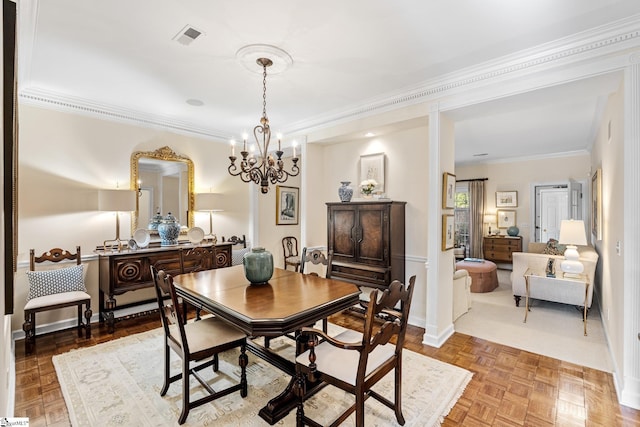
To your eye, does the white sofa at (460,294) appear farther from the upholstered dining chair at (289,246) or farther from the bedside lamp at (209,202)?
the bedside lamp at (209,202)

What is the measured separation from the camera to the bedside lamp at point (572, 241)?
12.3ft

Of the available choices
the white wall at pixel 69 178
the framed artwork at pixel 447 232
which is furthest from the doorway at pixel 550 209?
the white wall at pixel 69 178

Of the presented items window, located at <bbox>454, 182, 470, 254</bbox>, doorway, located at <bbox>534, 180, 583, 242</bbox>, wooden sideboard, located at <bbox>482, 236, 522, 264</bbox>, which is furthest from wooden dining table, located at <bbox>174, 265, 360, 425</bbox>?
doorway, located at <bbox>534, 180, 583, 242</bbox>

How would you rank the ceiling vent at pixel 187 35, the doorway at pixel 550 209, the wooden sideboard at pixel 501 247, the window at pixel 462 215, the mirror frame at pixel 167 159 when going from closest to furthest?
the ceiling vent at pixel 187 35 → the mirror frame at pixel 167 159 → the doorway at pixel 550 209 → the wooden sideboard at pixel 501 247 → the window at pixel 462 215

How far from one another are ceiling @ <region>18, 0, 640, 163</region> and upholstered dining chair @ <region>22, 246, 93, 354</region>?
1811 millimetres

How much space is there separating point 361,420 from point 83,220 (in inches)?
158

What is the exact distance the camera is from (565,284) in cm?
388

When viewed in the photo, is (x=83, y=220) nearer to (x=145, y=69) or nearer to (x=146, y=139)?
(x=146, y=139)

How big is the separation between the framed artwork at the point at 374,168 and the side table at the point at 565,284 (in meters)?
2.37

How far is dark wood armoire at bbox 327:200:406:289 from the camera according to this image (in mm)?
3570

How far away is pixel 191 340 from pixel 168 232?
8.18 feet

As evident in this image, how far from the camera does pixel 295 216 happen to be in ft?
20.3

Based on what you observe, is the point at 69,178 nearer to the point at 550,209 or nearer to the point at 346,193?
the point at 346,193

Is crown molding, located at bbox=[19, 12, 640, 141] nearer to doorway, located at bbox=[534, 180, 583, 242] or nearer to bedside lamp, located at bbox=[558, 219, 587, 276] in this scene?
bedside lamp, located at bbox=[558, 219, 587, 276]
